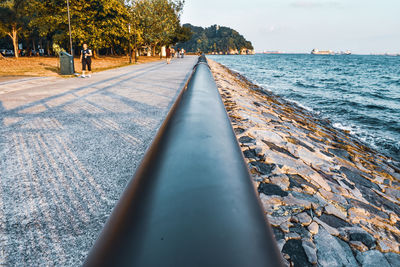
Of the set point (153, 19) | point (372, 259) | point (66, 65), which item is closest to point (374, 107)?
point (372, 259)

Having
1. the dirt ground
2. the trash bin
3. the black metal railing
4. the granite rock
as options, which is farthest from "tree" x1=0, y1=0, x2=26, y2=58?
the granite rock

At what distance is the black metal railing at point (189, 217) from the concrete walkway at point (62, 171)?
1050mm

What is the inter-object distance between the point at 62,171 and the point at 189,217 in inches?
94.1

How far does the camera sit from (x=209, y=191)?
2.89 ft

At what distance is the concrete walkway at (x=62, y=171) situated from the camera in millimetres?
1688

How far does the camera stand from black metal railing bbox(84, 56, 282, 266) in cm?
65

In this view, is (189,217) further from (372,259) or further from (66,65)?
Result: (66,65)

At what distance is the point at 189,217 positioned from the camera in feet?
2.53

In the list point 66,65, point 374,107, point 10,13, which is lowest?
point 374,107

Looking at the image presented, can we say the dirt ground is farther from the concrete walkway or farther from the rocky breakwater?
the rocky breakwater

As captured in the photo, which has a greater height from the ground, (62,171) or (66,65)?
(66,65)

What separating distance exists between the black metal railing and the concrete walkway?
1050mm

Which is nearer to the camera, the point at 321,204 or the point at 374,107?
the point at 321,204

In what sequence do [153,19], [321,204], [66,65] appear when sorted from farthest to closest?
[153,19] → [66,65] → [321,204]
